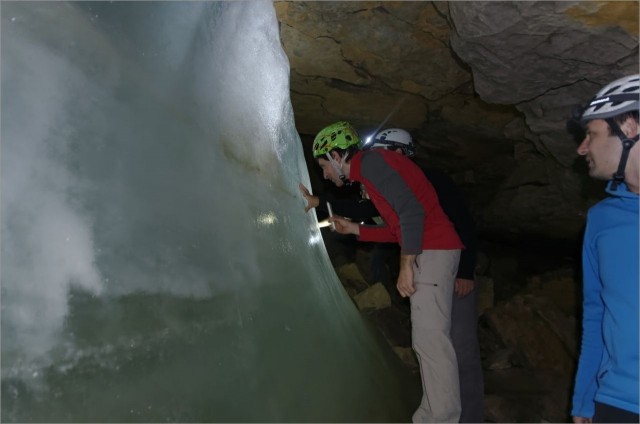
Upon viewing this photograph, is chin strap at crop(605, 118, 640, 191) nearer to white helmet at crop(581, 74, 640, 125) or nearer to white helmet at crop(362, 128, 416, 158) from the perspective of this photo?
white helmet at crop(581, 74, 640, 125)

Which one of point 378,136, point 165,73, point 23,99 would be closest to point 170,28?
point 165,73

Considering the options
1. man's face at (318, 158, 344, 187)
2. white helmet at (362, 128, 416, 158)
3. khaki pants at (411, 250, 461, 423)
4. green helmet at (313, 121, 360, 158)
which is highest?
green helmet at (313, 121, 360, 158)

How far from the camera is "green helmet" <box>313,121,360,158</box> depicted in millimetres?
2963

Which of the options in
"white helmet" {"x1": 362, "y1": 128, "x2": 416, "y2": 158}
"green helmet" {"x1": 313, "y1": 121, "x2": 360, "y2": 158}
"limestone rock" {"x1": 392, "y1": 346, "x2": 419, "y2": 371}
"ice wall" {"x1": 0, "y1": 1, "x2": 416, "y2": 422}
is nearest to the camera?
"ice wall" {"x1": 0, "y1": 1, "x2": 416, "y2": 422}

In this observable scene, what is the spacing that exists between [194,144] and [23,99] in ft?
2.23

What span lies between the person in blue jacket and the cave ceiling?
0.86m

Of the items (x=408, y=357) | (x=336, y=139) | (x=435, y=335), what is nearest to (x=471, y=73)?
(x=336, y=139)

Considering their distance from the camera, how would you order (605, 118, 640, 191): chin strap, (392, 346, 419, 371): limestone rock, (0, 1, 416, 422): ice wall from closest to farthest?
(0, 1, 416, 422): ice wall, (605, 118, 640, 191): chin strap, (392, 346, 419, 371): limestone rock

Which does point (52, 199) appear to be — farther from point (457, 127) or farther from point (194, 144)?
point (457, 127)

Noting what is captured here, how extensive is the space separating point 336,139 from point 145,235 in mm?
1578

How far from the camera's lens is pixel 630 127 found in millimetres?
1597

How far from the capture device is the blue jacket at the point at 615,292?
4.82 feet

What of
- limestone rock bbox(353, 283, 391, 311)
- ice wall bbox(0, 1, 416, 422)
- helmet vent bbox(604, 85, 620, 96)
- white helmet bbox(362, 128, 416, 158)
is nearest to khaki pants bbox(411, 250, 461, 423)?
ice wall bbox(0, 1, 416, 422)

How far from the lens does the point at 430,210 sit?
272cm
